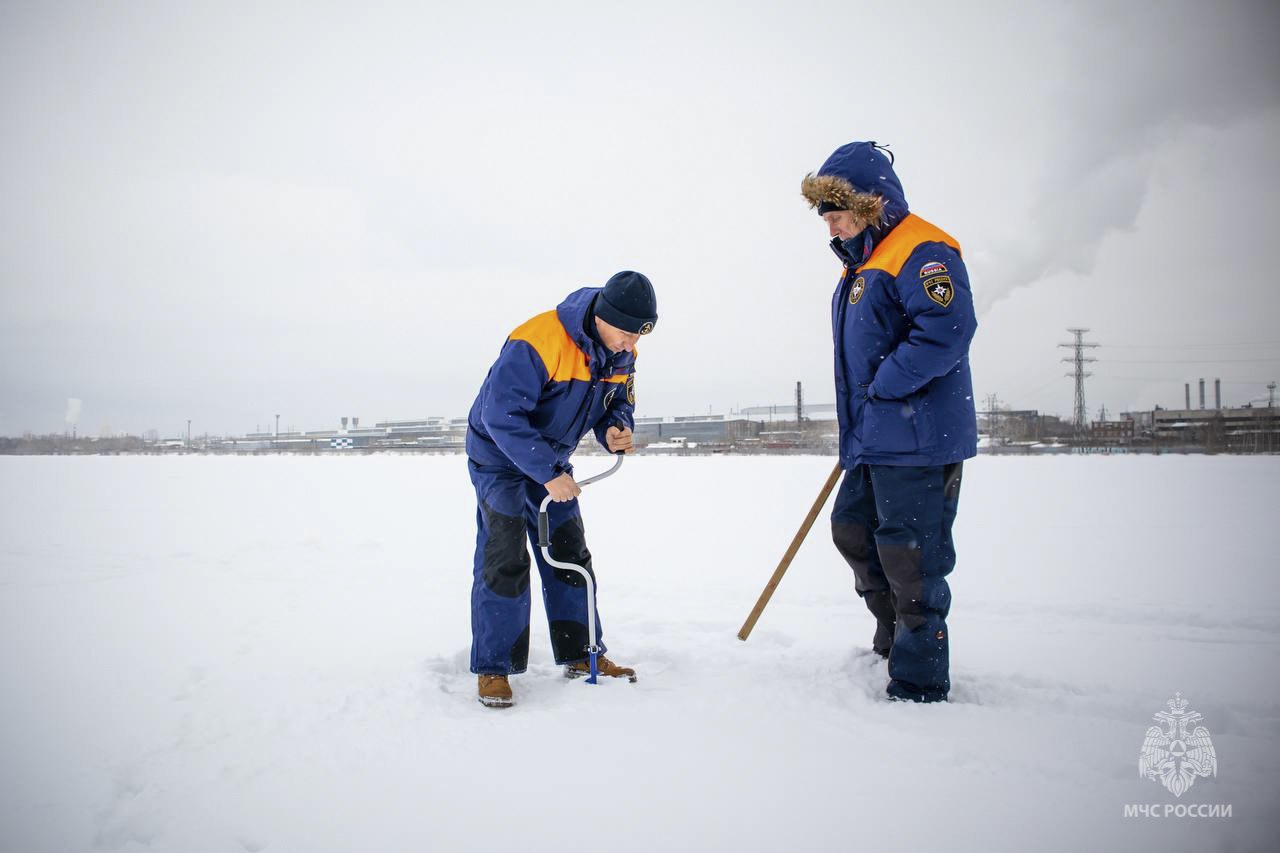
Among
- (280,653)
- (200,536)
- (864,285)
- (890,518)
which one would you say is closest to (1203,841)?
(890,518)

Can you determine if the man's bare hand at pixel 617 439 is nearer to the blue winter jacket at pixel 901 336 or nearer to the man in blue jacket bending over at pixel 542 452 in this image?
the man in blue jacket bending over at pixel 542 452

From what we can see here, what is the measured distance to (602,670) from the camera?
2635 mm

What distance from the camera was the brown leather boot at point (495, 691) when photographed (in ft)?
7.52

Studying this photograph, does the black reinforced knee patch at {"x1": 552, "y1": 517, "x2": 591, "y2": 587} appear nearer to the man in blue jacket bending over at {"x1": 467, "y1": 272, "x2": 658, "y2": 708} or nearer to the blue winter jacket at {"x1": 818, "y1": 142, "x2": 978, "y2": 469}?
the man in blue jacket bending over at {"x1": 467, "y1": 272, "x2": 658, "y2": 708}

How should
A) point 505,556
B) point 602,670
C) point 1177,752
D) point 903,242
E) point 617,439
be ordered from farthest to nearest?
1. point 617,439
2. point 602,670
3. point 505,556
4. point 903,242
5. point 1177,752

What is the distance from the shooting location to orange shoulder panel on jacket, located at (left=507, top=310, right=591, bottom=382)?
2.46 m

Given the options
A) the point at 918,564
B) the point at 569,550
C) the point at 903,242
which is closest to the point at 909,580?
the point at 918,564

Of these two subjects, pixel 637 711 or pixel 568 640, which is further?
pixel 568 640

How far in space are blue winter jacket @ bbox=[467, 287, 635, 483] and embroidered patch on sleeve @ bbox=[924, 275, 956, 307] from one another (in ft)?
3.89

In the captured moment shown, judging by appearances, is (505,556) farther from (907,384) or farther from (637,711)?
(907,384)

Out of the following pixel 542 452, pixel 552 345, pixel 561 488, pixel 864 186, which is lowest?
pixel 561 488

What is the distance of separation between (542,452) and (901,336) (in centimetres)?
147

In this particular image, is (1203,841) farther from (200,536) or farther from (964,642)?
(200,536)

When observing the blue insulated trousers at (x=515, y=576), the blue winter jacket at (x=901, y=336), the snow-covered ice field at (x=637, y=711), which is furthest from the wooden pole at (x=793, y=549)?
the blue insulated trousers at (x=515, y=576)
